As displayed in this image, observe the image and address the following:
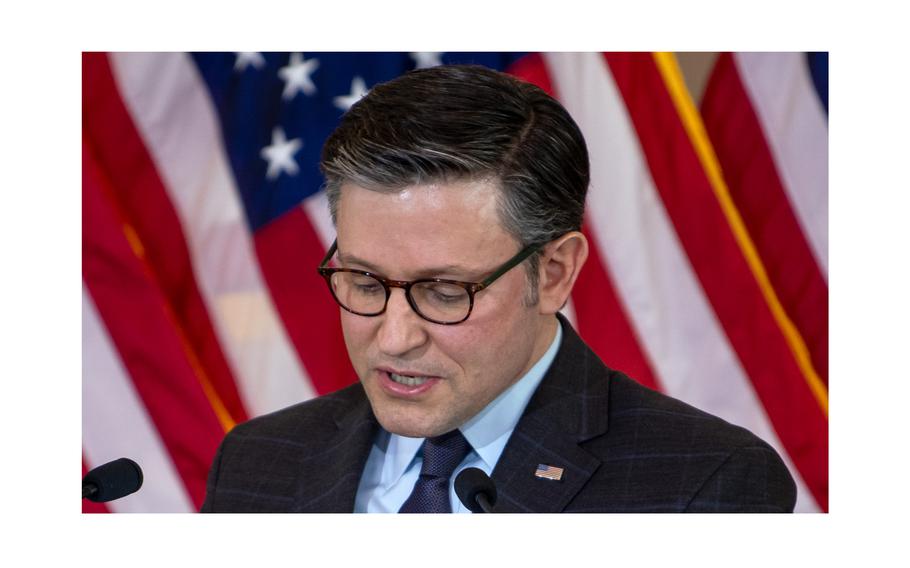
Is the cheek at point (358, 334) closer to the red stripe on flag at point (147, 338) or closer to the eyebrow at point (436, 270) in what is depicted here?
the eyebrow at point (436, 270)

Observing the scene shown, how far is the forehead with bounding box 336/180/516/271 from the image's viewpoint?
1.54 metres

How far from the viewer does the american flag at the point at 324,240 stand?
2459 millimetres

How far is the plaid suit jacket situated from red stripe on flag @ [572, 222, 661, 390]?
68cm

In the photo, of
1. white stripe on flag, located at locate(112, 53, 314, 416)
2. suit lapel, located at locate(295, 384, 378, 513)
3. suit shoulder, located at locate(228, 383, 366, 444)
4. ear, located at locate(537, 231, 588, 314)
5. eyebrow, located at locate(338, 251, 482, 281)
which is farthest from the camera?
white stripe on flag, located at locate(112, 53, 314, 416)

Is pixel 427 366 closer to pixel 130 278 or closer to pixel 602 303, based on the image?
pixel 602 303

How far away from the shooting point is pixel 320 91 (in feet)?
8.16

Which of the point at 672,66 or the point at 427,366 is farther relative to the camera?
the point at 672,66

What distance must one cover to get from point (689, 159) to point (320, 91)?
3.03 feet

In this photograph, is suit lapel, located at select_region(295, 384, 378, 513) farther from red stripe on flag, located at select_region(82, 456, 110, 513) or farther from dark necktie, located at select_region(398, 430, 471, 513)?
red stripe on flag, located at select_region(82, 456, 110, 513)

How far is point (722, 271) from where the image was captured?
8.11 ft

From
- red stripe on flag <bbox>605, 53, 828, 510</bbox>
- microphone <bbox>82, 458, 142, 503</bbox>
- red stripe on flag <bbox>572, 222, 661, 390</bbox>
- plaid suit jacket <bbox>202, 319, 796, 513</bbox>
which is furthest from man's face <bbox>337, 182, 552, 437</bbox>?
red stripe on flag <bbox>605, 53, 828, 510</bbox>

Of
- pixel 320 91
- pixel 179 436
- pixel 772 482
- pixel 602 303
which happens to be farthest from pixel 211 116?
pixel 772 482

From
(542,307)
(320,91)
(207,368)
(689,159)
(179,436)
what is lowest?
(179,436)

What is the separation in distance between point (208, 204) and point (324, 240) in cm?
30
